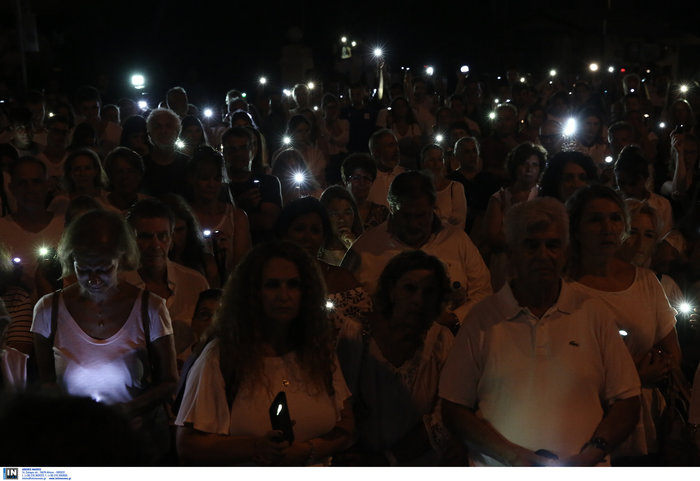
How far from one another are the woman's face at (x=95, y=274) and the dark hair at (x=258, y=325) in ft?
1.69

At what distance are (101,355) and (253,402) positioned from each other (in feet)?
2.39

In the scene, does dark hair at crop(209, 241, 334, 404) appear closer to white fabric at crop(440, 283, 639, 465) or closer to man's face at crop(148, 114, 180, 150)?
white fabric at crop(440, 283, 639, 465)

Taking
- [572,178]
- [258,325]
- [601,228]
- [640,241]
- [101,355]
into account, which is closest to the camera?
[258,325]

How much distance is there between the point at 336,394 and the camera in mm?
2990

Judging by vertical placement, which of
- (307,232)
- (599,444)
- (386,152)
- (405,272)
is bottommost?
(599,444)

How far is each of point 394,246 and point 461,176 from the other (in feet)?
9.06

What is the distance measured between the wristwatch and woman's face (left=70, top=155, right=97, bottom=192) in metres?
3.55

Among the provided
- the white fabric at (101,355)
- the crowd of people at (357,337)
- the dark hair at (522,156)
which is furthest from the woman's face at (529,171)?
the white fabric at (101,355)

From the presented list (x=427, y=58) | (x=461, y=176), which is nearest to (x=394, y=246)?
(x=461, y=176)

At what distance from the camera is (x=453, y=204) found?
618cm

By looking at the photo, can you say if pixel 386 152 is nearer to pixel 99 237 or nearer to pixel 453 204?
pixel 453 204

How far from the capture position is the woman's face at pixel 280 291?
2.98 metres
